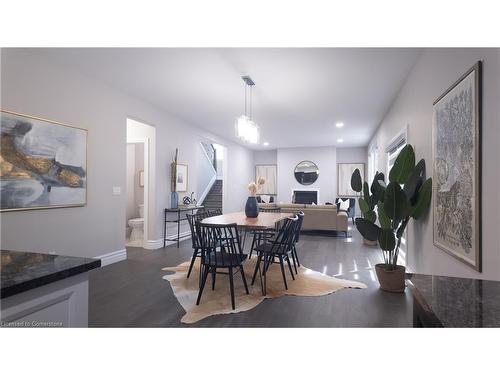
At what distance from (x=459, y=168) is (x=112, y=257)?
170 inches

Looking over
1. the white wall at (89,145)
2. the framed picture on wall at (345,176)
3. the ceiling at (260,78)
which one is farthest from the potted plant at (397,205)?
the framed picture on wall at (345,176)

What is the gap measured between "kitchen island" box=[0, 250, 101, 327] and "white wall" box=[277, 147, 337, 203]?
9470 millimetres

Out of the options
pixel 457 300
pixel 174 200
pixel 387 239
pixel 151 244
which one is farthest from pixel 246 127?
pixel 457 300

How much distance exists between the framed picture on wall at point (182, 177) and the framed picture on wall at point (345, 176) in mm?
6149

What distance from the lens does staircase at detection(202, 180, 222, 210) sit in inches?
345

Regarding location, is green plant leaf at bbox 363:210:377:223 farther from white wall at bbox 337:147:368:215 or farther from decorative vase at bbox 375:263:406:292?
white wall at bbox 337:147:368:215

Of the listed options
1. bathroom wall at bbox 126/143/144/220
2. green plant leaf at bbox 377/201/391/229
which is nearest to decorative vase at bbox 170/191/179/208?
bathroom wall at bbox 126/143/144/220

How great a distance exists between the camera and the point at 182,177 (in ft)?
19.2

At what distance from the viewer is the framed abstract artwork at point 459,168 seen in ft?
5.48

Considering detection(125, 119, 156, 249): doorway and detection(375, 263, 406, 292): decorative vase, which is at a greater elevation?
detection(125, 119, 156, 249): doorway

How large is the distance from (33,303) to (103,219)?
338 centimetres
